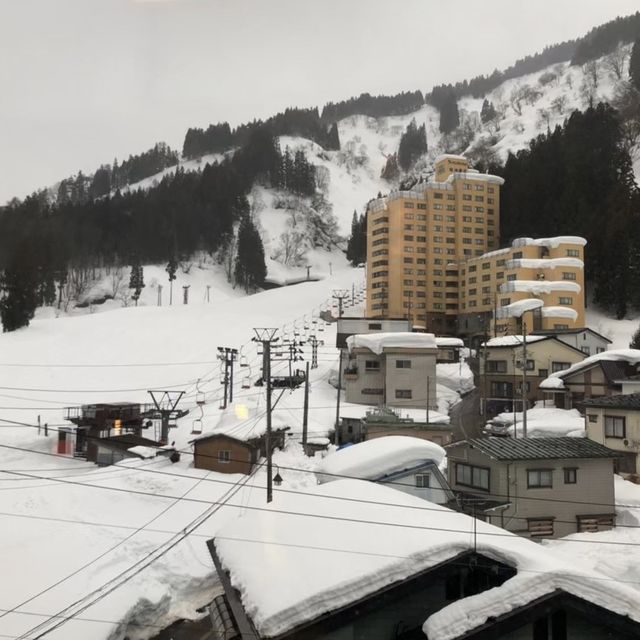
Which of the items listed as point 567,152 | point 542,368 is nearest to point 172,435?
point 542,368

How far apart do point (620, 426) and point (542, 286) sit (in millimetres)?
34186

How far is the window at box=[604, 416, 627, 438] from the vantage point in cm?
2460

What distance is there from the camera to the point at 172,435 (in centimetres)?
3500

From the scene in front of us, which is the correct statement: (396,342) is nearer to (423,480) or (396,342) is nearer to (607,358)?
(607,358)

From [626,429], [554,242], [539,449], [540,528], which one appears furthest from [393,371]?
[554,242]

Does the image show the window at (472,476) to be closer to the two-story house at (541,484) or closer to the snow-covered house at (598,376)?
the two-story house at (541,484)

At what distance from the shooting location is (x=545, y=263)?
191 ft

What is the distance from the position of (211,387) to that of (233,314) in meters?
28.2

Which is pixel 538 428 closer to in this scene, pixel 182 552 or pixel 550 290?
pixel 182 552

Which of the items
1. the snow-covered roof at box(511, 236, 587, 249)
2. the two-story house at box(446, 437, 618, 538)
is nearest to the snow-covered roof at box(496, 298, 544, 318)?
the snow-covered roof at box(511, 236, 587, 249)

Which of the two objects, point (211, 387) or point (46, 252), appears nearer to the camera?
point (211, 387)

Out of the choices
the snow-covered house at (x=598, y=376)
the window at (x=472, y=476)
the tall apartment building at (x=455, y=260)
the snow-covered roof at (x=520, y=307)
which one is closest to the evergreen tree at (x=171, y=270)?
the tall apartment building at (x=455, y=260)

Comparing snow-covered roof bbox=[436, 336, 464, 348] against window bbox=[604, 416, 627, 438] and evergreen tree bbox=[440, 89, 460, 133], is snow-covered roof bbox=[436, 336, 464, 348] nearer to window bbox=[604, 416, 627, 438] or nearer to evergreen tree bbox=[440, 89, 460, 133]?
window bbox=[604, 416, 627, 438]

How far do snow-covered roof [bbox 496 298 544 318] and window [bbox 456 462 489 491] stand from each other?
3675 cm
